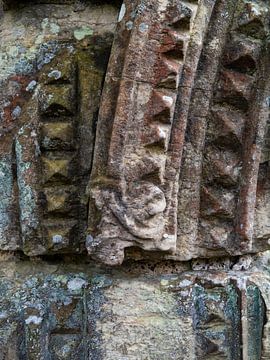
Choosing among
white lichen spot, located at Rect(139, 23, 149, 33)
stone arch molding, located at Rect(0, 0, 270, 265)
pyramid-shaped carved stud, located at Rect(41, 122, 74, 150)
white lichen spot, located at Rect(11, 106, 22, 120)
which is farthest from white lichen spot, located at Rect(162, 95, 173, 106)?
white lichen spot, located at Rect(11, 106, 22, 120)

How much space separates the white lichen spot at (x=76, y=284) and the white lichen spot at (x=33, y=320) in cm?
11

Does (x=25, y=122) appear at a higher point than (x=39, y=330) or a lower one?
higher

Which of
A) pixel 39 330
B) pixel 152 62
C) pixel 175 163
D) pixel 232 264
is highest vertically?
pixel 152 62

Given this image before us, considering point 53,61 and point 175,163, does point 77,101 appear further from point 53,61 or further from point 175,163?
point 175,163

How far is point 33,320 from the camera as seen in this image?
157cm

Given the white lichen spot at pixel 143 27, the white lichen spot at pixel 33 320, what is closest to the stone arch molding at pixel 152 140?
the white lichen spot at pixel 143 27

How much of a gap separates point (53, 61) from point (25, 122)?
0.17m

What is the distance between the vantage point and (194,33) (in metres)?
1.46

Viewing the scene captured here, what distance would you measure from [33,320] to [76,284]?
0.14 metres

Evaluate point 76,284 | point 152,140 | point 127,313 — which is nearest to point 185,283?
point 127,313

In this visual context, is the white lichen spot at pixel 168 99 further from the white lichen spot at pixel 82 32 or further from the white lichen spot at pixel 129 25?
the white lichen spot at pixel 82 32

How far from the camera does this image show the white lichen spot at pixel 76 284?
1.59 meters

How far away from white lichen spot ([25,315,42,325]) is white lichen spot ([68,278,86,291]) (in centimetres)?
11

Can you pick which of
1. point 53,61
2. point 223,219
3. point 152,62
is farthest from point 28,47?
point 223,219
